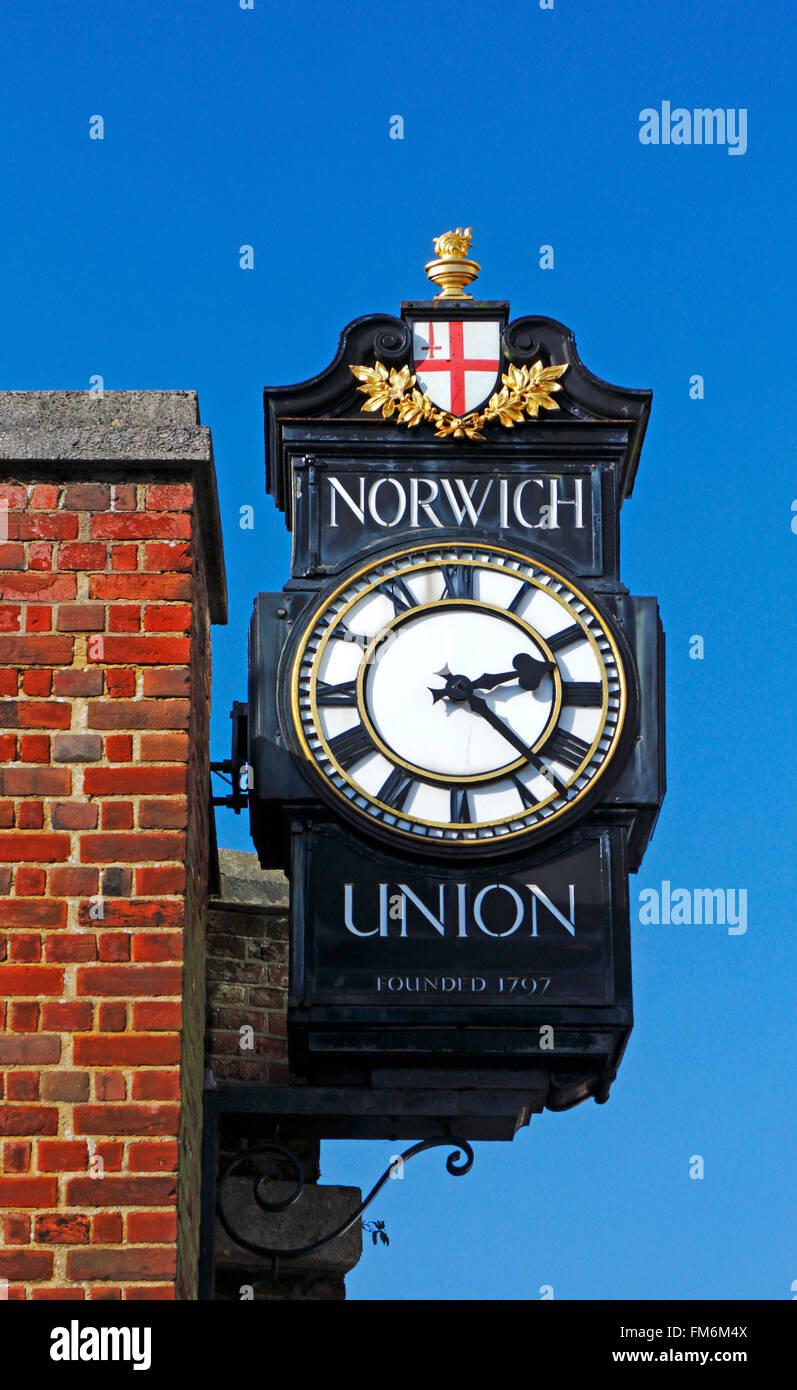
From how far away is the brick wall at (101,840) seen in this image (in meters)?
6.71

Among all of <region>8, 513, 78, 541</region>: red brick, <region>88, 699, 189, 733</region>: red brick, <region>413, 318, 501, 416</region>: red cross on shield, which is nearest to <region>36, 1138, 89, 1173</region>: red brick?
<region>88, 699, 189, 733</region>: red brick

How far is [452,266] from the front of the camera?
920 cm

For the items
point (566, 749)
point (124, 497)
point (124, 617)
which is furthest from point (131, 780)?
point (566, 749)

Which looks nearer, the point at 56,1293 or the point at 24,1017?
the point at 56,1293

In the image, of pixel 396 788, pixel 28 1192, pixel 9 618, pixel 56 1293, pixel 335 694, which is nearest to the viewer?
pixel 56 1293

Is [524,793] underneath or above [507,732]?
underneath

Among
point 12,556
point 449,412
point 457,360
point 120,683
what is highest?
point 457,360

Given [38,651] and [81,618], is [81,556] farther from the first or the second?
[38,651]

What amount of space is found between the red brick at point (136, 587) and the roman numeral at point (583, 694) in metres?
1.62

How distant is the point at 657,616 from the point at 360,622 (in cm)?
107

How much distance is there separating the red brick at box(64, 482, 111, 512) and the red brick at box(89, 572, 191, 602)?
0.81 ft

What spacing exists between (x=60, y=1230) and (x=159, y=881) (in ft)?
3.47

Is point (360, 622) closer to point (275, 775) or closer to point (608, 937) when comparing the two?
point (275, 775)

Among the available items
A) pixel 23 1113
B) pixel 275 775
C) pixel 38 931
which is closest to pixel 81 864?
pixel 38 931
